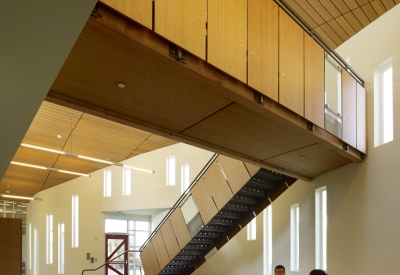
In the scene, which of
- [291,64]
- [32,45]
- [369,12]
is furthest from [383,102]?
[32,45]

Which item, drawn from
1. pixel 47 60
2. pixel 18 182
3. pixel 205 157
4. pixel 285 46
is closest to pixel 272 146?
pixel 285 46

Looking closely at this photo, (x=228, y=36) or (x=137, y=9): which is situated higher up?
(x=228, y=36)

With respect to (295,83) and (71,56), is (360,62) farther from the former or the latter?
(71,56)

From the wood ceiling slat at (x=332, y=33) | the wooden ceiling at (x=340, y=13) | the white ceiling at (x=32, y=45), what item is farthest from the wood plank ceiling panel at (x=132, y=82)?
the wood ceiling slat at (x=332, y=33)

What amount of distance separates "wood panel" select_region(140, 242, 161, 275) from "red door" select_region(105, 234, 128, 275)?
6905 millimetres

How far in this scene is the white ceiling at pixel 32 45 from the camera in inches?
58.6

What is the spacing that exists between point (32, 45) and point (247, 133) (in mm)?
5165

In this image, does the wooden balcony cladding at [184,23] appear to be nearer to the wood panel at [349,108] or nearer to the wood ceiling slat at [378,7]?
the wood panel at [349,108]

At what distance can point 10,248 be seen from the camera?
555 cm

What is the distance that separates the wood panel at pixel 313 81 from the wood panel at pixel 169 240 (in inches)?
251

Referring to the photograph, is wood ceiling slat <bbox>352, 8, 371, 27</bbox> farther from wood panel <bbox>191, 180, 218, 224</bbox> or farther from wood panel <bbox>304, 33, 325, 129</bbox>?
wood panel <bbox>191, 180, 218, 224</bbox>

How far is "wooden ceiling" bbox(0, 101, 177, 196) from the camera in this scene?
46.3 feet

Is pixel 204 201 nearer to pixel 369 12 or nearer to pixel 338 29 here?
pixel 338 29

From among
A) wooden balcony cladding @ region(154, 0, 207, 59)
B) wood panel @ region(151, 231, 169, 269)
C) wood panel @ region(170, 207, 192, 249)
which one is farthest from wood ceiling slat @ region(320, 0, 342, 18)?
wood panel @ region(151, 231, 169, 269)
